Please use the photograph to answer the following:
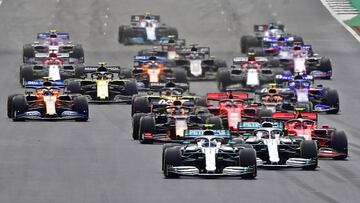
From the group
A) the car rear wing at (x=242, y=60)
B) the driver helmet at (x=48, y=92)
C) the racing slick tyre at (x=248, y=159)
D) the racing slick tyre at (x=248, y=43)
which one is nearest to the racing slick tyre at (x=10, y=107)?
the driver helmet at (x=48, y=92)

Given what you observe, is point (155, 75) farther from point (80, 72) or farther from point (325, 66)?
point (325, 66)

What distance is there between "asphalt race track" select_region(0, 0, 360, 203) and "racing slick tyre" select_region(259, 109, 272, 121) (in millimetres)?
3057

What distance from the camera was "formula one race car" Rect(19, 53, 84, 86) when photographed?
2911 inches

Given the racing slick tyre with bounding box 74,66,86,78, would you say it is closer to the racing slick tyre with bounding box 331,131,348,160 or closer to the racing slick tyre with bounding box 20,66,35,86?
the racing slick tyre with bounding box 20,66,35,86

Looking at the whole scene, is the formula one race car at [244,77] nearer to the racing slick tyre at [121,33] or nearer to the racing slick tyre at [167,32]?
the racing slick tyre at [167,32]

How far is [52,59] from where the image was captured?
247ft

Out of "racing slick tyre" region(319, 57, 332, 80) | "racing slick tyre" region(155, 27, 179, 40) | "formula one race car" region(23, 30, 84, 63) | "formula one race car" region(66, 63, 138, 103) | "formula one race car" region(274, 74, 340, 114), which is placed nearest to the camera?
"formula one race car" region(274, 74, 340, 114)

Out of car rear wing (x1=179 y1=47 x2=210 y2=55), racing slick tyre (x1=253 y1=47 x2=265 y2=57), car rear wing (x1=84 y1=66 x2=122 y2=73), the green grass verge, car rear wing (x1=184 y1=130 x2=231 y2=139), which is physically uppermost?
the green grass verge

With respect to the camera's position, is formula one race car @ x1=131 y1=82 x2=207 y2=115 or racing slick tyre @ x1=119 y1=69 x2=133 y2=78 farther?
racing slick tyre @ x1=119 y1=69 x2=133 y2=78

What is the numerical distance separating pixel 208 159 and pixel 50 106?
A: 49.2 feet

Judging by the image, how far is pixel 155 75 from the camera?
74.6 m

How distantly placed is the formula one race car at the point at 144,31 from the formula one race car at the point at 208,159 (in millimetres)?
41438

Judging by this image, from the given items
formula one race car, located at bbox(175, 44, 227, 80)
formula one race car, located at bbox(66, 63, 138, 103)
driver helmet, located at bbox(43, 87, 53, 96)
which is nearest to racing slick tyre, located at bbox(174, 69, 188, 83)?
formula one race car, located at bbox(175, 44, 227, 80)

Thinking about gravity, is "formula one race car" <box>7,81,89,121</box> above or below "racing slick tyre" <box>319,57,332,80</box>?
below
